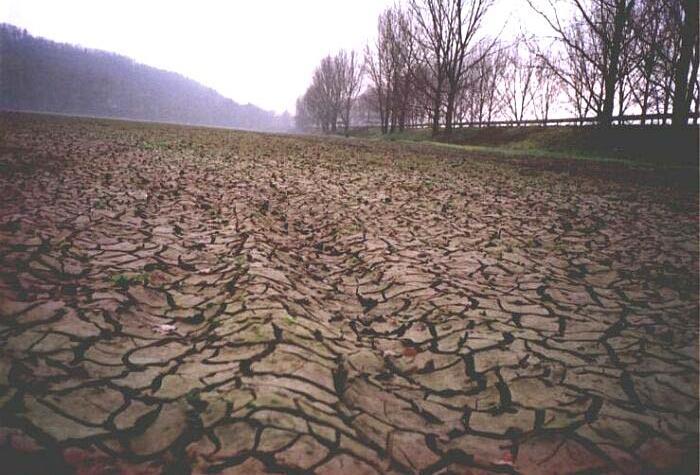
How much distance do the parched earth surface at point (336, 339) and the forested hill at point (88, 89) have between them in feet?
262

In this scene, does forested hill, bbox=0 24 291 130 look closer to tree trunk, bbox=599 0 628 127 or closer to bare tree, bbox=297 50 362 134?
bare tree, bbox=297 50 362 134

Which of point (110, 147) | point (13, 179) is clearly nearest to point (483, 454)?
point (13, 179)

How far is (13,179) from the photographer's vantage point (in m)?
5.48

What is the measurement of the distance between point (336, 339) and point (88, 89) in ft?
367

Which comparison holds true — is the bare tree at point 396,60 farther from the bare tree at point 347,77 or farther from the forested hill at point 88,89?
the forested hill at point 88,89

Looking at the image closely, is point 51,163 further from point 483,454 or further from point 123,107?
point 123,107

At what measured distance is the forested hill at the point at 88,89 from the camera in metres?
78.6

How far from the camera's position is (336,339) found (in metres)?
2.64

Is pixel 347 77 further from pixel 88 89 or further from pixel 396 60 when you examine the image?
pixel 88 89

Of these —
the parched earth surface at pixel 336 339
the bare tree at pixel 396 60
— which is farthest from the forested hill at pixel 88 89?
the parched earth surface at pixel 336 339

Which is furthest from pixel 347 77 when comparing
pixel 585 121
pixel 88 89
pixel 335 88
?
pixel 88 89

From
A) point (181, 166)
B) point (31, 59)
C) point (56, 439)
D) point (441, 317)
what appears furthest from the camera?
point (31, 59)

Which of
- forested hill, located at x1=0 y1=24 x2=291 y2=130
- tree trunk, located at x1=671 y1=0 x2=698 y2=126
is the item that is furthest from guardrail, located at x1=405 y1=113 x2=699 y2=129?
forested hill, located at x1=0 y1=24 x2=291 y2=130

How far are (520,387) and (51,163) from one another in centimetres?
800
